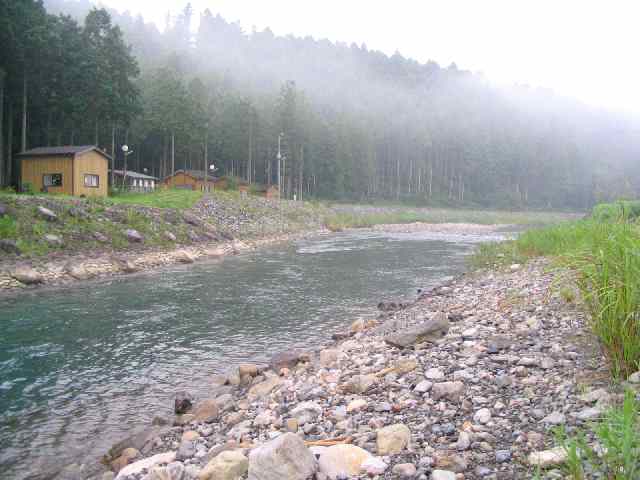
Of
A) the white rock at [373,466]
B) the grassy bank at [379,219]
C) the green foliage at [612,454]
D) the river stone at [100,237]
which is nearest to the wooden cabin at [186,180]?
the grassy bank at [379,219]

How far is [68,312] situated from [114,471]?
31.7 feet

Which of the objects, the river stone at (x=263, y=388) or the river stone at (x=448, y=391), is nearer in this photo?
the river stone at (x=448, y=391)

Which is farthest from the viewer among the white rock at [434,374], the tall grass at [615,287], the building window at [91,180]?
the building window at [91,180]

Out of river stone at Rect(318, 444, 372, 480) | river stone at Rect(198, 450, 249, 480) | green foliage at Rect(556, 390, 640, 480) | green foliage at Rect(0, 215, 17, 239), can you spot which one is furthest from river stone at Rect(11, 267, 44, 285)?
green foliage at Rect(556, 390, 640, 480)

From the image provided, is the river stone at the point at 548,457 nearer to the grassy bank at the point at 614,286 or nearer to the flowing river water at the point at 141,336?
the grassy bank at the point at 614,286

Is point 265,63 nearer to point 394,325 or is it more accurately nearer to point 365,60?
point 365,60

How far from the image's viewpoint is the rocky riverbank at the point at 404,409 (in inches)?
166

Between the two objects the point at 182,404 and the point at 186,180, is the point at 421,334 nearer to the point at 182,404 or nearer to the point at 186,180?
the point at 182,404

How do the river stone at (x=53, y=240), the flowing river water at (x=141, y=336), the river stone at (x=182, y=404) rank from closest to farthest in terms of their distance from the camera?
the flowing river water at (x=141, y=336), the river stone at (x=182, y=404), the river stone at (x=53, y=240)

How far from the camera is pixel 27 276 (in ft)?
59.4

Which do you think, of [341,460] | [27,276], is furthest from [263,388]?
[27,276]

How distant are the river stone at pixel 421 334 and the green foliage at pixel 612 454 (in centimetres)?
426

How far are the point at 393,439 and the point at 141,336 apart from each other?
9.05 m

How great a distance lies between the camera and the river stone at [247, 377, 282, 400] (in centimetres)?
763
